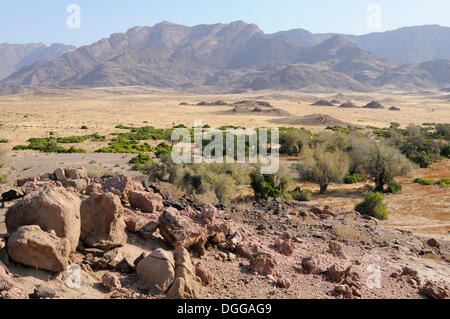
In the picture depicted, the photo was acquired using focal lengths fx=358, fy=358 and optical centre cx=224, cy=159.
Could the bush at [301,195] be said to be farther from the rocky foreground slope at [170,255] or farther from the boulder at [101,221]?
the boulder at [101,221]

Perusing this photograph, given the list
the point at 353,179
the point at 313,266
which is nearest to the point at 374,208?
the point at 353,179

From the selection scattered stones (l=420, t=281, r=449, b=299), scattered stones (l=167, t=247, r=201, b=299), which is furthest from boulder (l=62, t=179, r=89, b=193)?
scattered stones (l=420, t=281, r=449, b=299)

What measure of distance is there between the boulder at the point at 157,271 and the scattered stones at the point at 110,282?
0.44 m

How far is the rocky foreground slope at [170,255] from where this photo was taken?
5.65 meters

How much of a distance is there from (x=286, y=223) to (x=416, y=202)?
1147 centimetres

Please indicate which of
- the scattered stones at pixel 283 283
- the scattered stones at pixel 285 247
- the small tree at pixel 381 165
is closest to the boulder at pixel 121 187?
the scattered stones at pixel 285 247

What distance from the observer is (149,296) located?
5.82 m

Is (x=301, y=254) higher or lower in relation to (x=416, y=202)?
higher

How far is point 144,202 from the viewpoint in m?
8.95

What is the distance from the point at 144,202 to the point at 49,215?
307 cm

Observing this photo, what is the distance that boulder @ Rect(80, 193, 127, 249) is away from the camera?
22.4 ft
